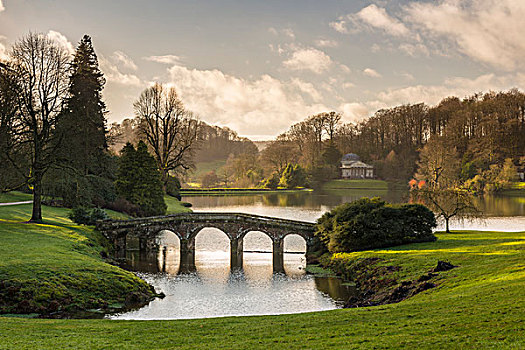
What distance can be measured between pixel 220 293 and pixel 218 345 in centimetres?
1706

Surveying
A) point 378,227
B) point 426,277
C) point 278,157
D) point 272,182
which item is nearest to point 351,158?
point 278,157

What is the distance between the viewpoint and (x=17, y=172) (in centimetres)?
4166

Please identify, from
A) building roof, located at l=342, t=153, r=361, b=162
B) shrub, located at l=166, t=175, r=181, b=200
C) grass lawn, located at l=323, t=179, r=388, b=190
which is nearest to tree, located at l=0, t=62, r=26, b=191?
shrub, located at l=166, t=175, r=181, b=200

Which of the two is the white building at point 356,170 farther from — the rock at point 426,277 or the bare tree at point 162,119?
the rock at point 426,277

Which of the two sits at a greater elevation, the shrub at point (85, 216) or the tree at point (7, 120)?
the tree at point (7, 120)

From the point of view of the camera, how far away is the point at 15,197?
56.5 m

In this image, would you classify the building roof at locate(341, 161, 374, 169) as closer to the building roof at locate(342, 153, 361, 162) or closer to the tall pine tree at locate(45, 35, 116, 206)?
the building roof at locate(342, 153, 361, 162)

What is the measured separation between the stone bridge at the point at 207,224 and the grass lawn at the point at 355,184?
318ft

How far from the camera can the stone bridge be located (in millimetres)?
44719

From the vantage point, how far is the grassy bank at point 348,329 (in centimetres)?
1327

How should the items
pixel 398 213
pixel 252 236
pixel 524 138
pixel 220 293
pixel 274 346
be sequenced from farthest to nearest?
pixel 524 138, pixel 252 236, pixel 398 213, pixel 220 293, pixel 274 346

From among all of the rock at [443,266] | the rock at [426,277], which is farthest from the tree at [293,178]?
the rock at [426,277]

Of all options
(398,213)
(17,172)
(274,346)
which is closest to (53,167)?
(17,172)

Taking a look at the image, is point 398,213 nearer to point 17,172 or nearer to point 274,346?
point 274,346
